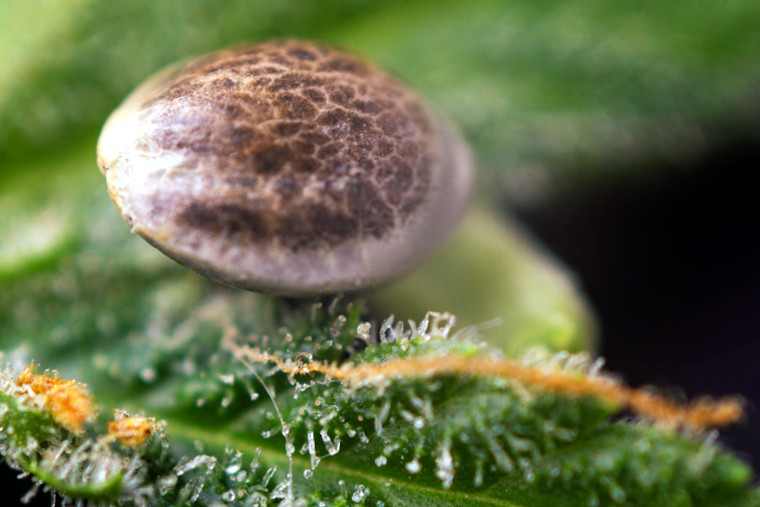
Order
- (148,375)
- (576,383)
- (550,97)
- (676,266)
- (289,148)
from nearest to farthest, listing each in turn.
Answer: (576,383)
(289,148)
(148,375)
(550,97)
(676,266)

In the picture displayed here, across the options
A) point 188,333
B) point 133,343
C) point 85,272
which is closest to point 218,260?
point 188,333

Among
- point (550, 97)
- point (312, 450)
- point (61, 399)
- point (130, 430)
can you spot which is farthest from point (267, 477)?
point (550, 97)

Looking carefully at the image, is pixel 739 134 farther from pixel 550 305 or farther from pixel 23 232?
pixel 23 232

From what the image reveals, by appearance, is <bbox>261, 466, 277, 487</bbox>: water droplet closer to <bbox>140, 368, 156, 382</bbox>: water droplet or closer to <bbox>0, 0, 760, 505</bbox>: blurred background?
<bbox>140, 368, 156, 382</bbox>: water droplet

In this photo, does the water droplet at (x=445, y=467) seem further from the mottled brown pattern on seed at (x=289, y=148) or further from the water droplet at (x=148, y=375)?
the water droplet at (x=148, y=375)

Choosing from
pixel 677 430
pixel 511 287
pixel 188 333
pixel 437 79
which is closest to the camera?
pixel 677 430

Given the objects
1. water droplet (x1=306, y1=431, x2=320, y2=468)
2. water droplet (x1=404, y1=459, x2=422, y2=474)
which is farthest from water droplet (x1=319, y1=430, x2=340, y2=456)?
water droplet (x1=404, y1=459, x2=422, y2=474)

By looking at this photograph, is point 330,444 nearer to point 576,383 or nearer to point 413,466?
point 413,466
